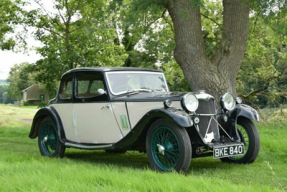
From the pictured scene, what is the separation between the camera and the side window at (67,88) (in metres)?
7.63

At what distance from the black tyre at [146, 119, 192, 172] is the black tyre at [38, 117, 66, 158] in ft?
8.47

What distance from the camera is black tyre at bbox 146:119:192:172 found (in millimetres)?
5289

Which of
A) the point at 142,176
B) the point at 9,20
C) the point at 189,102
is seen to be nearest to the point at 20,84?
the point at 9,20

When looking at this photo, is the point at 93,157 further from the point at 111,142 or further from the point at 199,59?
the point at 199,59

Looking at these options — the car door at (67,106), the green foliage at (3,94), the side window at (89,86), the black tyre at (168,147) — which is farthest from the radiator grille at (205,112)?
the green foliage at (3,94)

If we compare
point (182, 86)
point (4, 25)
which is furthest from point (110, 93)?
point (182, 86)

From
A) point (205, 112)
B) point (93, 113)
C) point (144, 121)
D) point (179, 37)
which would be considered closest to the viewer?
point (144, 121)

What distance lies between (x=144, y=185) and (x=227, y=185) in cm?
86

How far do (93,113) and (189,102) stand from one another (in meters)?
2.02

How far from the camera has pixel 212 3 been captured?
771 inches

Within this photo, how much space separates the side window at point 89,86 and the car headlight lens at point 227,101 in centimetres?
198

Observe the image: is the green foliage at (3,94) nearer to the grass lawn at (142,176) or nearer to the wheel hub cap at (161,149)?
the grass lawn at (142,176)

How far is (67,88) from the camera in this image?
25.5ft

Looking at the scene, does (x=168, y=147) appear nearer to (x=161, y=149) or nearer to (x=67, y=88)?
(x=161, y=149)
